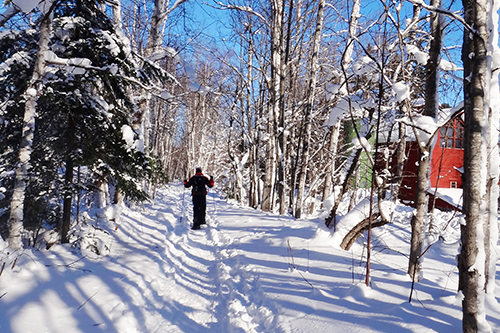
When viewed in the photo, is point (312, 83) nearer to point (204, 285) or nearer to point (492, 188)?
point (492, 188)

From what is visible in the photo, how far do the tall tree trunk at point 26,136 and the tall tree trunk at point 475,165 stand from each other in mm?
4765

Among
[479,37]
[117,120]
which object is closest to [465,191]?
[479,37]

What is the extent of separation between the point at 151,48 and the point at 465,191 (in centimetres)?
700

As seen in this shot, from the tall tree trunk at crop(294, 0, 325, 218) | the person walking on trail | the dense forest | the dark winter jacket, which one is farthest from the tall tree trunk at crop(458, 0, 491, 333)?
the dark winter jacket

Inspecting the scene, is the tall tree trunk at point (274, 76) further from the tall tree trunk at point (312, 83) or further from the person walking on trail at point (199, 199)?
the person walking on trail at point (199, 199)

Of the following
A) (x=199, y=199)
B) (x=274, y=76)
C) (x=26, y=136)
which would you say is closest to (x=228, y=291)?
(x=26, y=136)

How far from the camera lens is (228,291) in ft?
13.5

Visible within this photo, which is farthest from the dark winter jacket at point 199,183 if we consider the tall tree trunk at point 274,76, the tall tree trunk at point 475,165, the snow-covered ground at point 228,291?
the tall tree trunk at point 475,165

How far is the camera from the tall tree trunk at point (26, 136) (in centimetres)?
396

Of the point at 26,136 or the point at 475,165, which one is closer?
the point at 475,165

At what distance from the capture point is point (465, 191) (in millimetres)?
2209

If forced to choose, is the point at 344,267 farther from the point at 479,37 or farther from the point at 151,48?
the point at 151,48

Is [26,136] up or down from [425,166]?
up

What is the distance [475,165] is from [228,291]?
325cm
